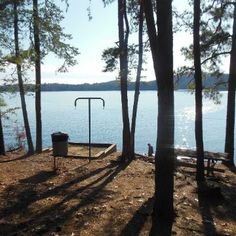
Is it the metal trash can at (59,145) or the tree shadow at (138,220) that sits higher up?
the metal trash can at (59,145)

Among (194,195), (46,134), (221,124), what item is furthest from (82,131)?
(194,195)

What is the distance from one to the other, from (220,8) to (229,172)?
6549mm

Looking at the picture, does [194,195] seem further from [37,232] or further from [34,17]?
[34,17]

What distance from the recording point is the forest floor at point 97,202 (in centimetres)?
707

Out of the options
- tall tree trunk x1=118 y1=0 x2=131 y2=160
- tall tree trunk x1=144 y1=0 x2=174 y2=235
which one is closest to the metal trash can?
tall tree trunk x1=118 y1=0 x2=131 y2=160

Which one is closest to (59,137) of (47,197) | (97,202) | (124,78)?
(124,78)

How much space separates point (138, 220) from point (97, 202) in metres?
1.49

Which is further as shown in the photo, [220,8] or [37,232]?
[220,8]

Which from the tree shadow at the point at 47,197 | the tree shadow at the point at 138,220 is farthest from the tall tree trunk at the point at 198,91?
the tree shadow at the point at 138,220

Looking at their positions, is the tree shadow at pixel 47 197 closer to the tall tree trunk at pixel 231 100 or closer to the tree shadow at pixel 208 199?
the tree shadow at pixel 208 199

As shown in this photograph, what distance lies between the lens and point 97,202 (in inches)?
341

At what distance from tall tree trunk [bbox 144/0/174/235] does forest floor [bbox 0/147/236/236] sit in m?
0.25

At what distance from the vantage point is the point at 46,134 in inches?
2562

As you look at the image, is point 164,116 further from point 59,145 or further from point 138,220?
point 59,145
